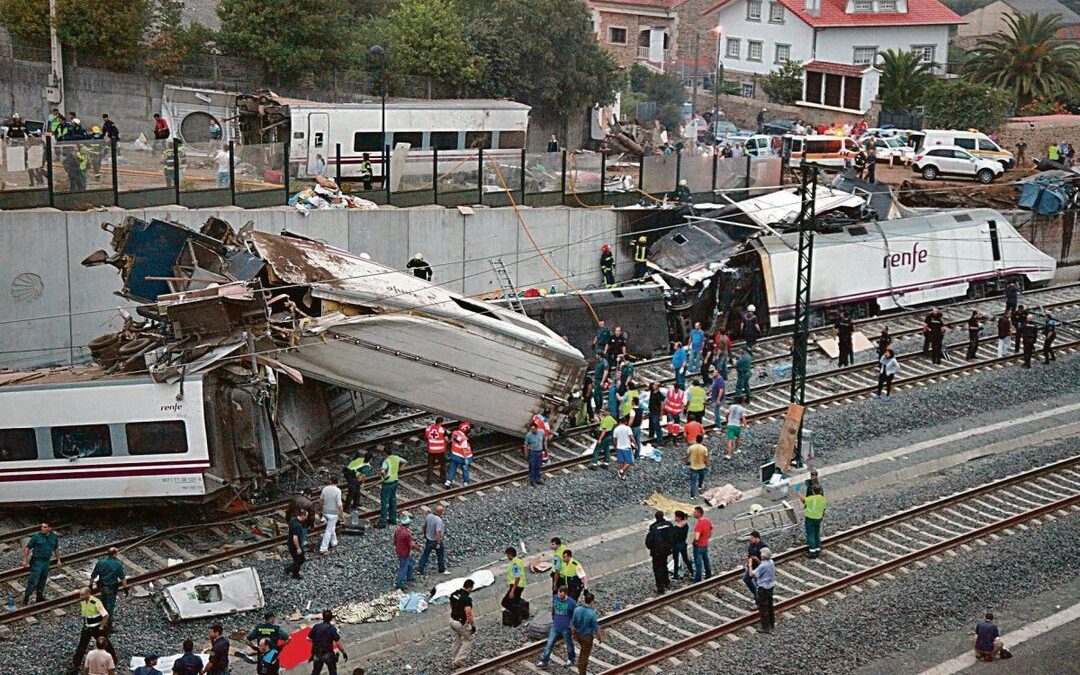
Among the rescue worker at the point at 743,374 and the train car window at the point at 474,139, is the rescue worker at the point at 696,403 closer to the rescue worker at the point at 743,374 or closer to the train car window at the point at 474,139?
the rescue worker at the point at 743,374

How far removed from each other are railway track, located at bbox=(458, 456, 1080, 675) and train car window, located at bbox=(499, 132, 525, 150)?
20.7 meters

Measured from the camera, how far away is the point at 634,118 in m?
60.4

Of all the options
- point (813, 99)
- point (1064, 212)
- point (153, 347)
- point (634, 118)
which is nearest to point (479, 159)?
point (153, 347)

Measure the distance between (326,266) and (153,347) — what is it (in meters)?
3.72

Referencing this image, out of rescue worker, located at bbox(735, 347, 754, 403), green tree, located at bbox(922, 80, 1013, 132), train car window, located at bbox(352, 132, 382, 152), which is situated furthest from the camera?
green tree, located at bbox(922, 80, 1013, 132)

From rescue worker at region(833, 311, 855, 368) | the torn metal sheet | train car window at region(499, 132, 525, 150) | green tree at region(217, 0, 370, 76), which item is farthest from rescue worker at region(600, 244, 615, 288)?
the torn metal sheet

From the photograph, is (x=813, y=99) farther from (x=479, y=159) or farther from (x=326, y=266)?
(x=326, y=266)

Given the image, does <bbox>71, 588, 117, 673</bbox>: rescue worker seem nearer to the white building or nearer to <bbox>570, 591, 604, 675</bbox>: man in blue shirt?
<bbox>570, 591, 604, 675</bbox>: man in blue shirt

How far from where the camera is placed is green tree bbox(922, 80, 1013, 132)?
→ 54.5 metres

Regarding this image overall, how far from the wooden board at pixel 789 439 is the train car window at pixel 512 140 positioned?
60.7 ft

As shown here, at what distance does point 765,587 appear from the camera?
1938 centimetres

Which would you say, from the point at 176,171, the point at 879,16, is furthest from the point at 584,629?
the point at 879,16

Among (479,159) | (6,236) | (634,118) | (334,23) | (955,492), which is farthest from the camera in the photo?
(634,118)

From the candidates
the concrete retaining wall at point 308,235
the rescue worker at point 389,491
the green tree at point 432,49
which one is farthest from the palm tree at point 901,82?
the rescue worker at point 389,491
